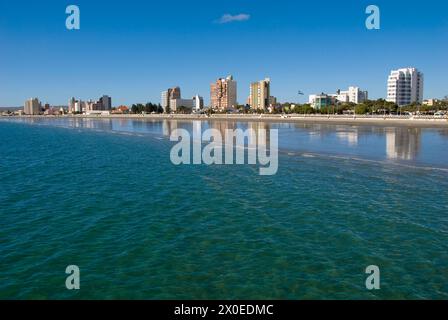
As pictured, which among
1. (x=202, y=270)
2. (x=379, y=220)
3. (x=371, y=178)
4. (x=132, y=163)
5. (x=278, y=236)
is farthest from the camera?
(x=132, y=163)

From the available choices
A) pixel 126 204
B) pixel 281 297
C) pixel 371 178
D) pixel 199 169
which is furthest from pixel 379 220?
pixel 199 169

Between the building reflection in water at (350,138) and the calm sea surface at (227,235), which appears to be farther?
the building reflection in water at (350,138)

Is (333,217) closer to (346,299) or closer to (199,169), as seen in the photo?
(346,299)

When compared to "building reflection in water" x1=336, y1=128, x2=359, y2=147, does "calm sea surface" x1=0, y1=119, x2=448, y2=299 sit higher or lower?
lower

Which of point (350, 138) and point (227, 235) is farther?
point (350, 138)

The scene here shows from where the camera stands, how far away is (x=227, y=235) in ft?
53.7

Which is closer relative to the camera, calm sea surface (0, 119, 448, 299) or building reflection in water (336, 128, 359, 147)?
calm sea surface (0, 119, 448, 299)

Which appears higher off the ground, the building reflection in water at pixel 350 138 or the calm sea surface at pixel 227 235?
the building reflection in water at pixel 350 138

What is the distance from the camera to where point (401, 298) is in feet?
36.7

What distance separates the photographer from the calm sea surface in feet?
39.3

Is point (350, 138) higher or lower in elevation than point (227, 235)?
higher

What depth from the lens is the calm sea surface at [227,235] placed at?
11984 millimetres

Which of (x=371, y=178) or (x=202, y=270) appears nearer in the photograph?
(x=202, y=270)

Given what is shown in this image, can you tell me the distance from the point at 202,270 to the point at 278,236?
4.41 metres
